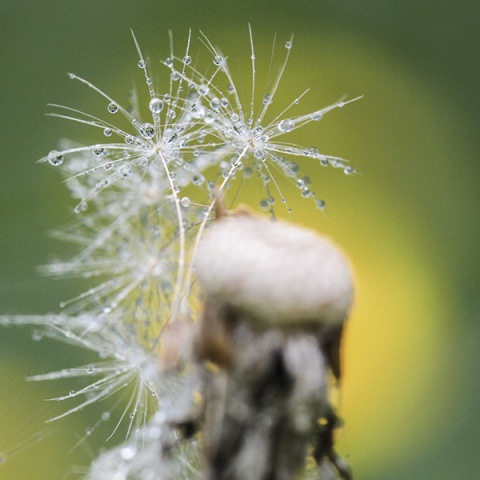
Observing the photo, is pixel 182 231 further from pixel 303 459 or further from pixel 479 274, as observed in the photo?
pixel 479 274

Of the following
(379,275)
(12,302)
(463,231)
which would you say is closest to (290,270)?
(12,302)

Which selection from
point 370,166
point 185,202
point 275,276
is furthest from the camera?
point 370,166

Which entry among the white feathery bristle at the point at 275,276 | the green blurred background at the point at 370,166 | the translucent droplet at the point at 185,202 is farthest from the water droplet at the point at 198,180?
the green blurred background at the point at 370,166

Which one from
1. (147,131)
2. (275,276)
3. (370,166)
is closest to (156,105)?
(147,131)

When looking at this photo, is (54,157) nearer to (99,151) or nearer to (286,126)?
(99,151)

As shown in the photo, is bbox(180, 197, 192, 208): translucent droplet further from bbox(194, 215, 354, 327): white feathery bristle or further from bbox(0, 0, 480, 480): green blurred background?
bbox(0, 0, 480, 480): green blurred background
